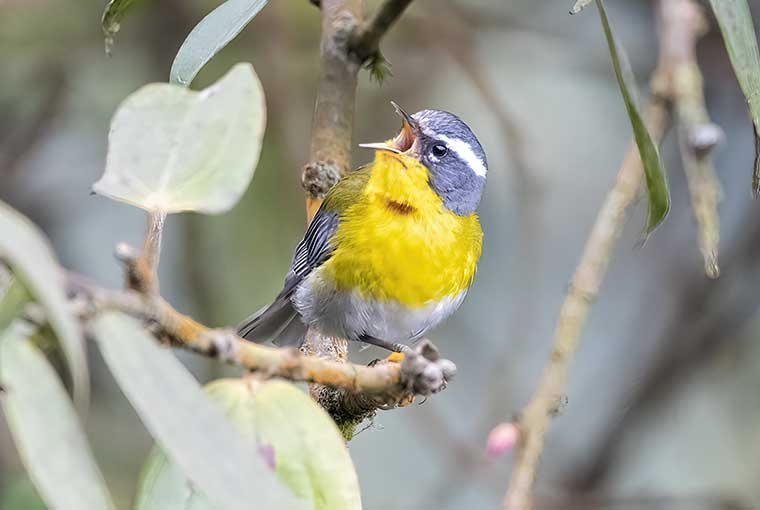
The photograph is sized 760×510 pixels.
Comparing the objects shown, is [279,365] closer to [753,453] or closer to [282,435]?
[282,435]

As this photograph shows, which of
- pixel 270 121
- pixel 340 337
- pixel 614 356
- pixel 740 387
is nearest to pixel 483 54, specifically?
pixel 270 121

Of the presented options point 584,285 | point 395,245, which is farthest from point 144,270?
point 395,245

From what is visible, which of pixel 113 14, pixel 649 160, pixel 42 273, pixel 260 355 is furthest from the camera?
pixel 113 14

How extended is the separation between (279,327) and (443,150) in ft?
2.17

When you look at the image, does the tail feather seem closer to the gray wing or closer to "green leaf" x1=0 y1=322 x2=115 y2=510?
the gray wing

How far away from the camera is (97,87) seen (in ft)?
12.6

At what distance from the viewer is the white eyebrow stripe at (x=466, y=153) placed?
8.85 ft

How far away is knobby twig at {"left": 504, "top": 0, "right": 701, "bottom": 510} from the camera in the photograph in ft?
5.86

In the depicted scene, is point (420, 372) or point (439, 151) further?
point (439, 151)

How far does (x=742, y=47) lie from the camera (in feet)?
4.29

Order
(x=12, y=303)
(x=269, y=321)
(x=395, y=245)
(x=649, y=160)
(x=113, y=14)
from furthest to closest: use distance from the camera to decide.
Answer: (x=269, y=321), (x=395, y=245), (x=113, y=14), (x=649, y=160), (x=12, y=303)

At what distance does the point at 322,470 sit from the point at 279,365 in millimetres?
140

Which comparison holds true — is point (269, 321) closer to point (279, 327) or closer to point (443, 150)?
point (279, 327)

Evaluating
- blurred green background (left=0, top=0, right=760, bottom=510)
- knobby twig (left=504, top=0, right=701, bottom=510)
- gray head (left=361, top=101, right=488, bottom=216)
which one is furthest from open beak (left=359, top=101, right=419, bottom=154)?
knobby twig (left=504, top=0, right=701, bottom=510)
